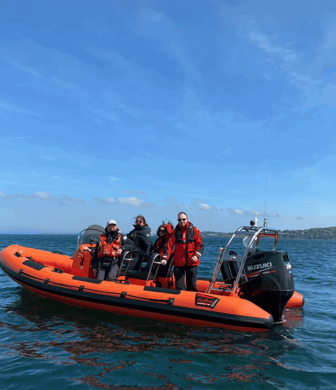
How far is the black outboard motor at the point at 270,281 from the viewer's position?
4.48 meters

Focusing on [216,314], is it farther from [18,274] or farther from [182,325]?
[18,274]

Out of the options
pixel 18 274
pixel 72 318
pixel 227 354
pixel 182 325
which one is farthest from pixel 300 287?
pixel 18 274

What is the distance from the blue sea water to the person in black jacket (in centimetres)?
119

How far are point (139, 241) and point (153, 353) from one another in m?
2.60

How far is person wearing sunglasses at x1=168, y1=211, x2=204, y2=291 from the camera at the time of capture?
16.6ft

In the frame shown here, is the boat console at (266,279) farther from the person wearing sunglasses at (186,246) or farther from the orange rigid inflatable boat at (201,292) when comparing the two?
the person wearing sunglasses at (186,246)

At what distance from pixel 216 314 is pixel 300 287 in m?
4.61

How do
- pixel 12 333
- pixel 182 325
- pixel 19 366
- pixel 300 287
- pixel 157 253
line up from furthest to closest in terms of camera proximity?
1. pixel 300 287
2. pixel 157 253
3. pixel 182 325
4. pixel 12 333
5. pixel 19 366

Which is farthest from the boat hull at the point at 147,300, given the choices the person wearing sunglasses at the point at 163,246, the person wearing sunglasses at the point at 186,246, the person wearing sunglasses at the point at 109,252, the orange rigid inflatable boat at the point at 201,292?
the person wearing sunglasses at the point at 163,246

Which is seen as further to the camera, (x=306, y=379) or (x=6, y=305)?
(x=6, y=305)

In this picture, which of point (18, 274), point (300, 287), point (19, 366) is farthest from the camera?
point (300, 287)

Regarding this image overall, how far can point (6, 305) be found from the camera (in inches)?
238

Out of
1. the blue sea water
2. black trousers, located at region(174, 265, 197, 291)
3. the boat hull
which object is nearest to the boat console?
the boat hull

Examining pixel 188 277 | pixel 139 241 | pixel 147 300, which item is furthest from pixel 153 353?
pixel 139 241
